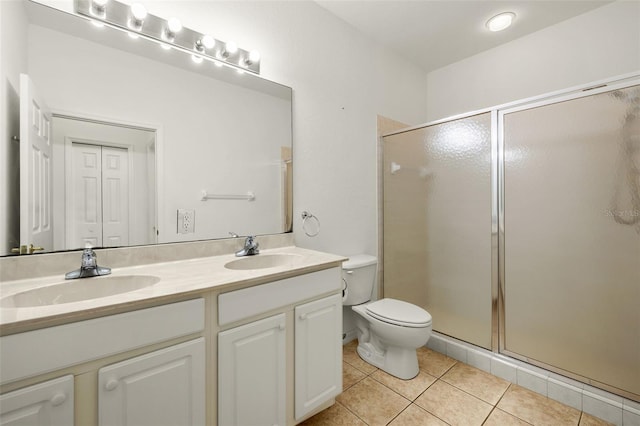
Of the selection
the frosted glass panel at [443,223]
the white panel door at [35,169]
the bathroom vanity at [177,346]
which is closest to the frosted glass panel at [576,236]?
the frosted glass panel at [443,223]

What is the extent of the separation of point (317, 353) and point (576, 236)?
159 centimetres

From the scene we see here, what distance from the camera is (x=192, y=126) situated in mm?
1459

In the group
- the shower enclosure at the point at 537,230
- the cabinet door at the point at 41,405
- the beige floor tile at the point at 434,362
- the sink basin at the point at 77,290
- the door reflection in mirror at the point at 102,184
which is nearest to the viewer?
the cabinet door at the point at 41,405

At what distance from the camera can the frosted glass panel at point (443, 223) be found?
193 cm

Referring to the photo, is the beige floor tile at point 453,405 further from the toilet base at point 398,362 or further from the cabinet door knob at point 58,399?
the cabinet door knob at point 58,399

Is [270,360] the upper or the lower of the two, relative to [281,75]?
lower

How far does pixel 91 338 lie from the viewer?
0.79 meters

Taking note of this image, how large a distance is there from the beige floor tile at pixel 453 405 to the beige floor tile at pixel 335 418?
1.30 ft

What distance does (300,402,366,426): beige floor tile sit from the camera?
1.41 meters

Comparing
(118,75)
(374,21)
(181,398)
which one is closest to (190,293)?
(181,398)

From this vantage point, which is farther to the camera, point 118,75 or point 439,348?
point 439,348

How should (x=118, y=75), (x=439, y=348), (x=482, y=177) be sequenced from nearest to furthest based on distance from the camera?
(x=118, y=75) → (x=482, y=177) → (x=439, y=348)

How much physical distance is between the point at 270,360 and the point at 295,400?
10.3 inches

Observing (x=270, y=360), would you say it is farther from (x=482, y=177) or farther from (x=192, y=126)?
(x=482, y=177)
